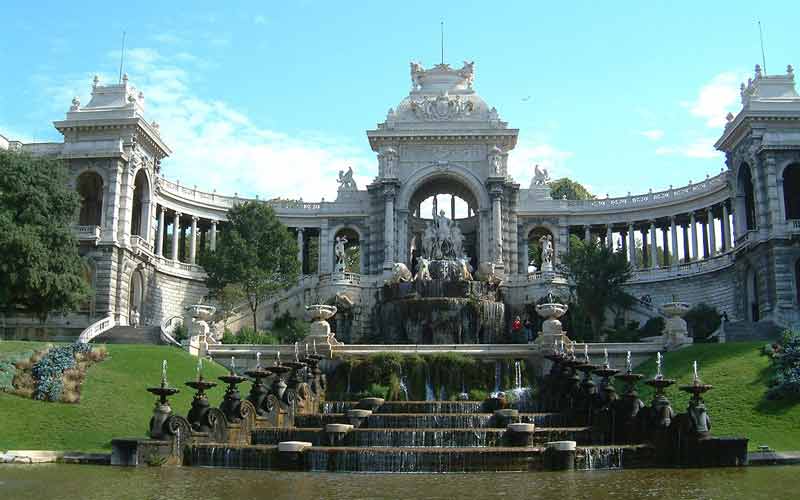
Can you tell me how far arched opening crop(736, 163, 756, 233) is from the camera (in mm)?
63594

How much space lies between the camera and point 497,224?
72688 mm

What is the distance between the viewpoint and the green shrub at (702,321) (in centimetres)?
5934

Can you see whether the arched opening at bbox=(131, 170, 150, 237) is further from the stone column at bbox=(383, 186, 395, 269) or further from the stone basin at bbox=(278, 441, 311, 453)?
the stone basin at bbox=(278, 441, 311, 453)

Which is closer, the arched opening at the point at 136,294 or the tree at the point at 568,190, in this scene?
the arched opening at the point at 136,294

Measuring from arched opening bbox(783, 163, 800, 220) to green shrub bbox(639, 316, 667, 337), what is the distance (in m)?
12.9

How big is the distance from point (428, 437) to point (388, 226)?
4691 centimetres

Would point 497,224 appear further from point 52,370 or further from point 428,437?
point 428,437

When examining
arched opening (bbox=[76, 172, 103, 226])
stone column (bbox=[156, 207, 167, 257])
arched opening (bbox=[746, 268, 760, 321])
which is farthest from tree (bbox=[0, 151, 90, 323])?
arched opening (bbox=[746, 268, 760, 321])

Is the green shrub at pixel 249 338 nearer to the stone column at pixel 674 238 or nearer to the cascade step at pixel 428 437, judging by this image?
the cascade step at pixel 428 437

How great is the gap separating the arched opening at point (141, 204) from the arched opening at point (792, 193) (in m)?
48.9

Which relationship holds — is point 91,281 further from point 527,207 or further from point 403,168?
point 527,207

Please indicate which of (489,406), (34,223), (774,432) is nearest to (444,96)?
(34,223)

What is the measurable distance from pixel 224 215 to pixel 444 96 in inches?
893

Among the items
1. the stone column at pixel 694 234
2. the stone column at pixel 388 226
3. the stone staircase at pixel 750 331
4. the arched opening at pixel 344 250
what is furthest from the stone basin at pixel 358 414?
the stone column at pixel 694 234
